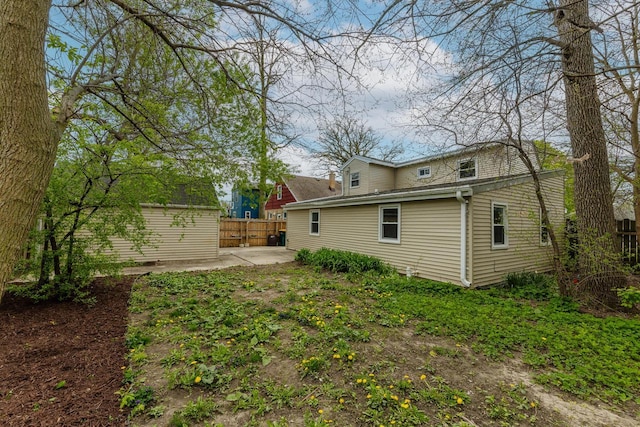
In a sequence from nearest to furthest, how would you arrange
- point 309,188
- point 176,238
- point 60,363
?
1. point 60,363
2. point 176,238
3. point 309,188

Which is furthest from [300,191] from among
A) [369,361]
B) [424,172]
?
[369,361]

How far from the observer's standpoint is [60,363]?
3.03 metres

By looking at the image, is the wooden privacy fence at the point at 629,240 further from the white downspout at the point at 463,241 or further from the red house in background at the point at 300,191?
the red house in background at the point at 300,191

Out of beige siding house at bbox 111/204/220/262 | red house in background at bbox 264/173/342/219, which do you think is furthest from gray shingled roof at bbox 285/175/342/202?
beige siding house at bbox 111/204/220/262

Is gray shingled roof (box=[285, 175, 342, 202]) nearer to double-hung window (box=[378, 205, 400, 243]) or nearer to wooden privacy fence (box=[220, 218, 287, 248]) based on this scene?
A: wooden privacy fence (box=[220, 218, 287, 248])

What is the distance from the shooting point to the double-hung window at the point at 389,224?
8.70 metres

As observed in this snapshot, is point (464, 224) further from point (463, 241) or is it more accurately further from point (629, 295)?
point (629, 295)

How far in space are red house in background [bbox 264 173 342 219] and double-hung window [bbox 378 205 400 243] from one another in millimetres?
13166

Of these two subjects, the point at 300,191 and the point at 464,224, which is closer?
the point at 464,224

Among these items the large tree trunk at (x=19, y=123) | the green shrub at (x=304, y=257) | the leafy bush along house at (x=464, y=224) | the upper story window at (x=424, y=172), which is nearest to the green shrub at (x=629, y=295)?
the leafy bush along house at (x=464, y=224)

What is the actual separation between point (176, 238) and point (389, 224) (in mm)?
7960

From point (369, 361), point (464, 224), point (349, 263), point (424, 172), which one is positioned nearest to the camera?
point (369, 361)

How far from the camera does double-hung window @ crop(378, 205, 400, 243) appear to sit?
8.70 metres

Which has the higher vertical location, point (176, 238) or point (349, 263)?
point (176, 238)
